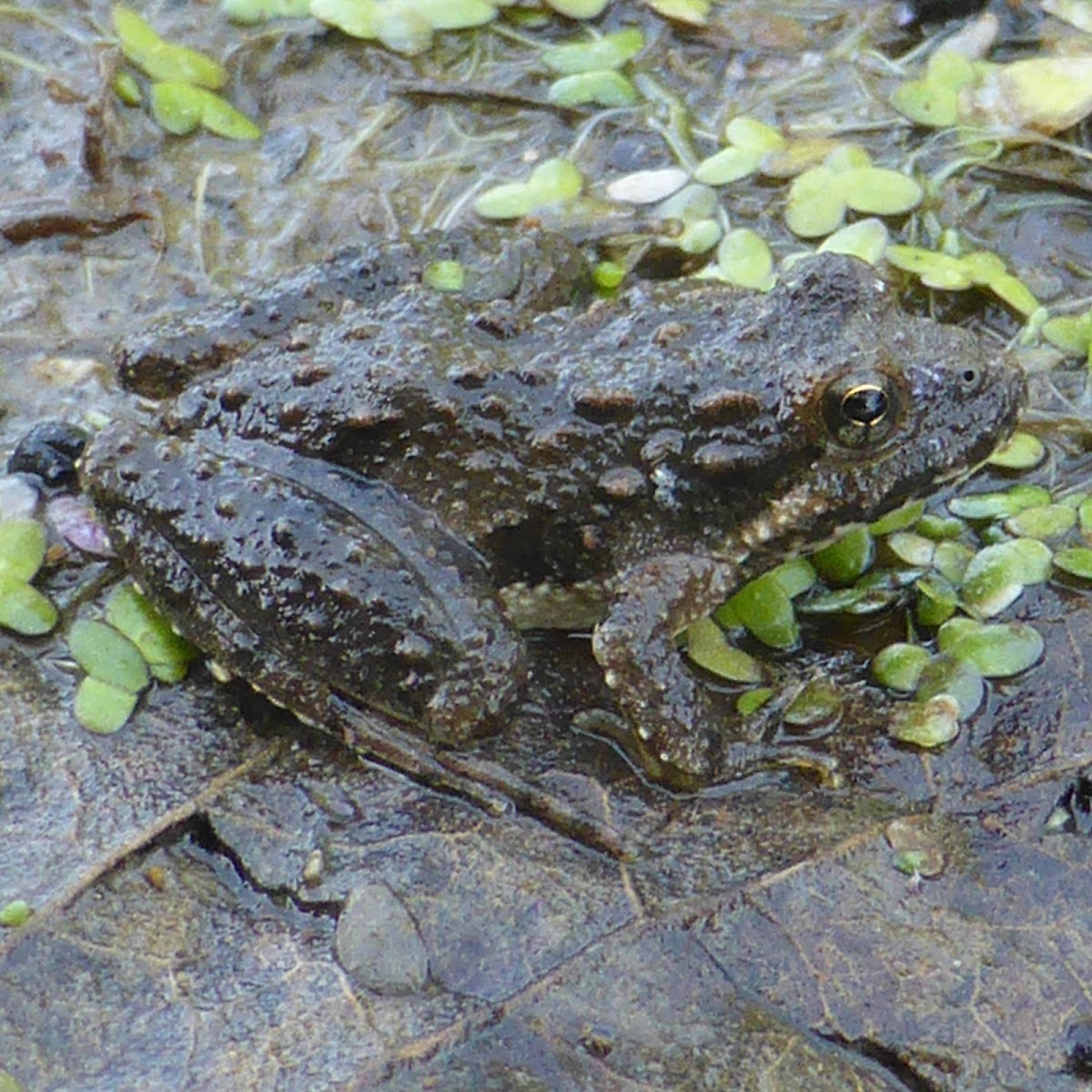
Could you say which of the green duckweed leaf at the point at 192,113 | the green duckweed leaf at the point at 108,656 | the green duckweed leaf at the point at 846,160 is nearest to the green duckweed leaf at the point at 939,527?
the green duckweed leaf at the point at 846,160

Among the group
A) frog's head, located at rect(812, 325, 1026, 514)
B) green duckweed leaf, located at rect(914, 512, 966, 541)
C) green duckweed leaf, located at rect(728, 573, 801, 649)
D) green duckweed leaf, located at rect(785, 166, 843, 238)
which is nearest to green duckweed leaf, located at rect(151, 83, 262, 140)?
green duckweed leaf, located at rect(785, 166, 843, 238)

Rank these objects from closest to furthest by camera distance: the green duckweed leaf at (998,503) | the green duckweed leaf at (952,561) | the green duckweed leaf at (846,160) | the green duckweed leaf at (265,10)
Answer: the green duckweed leaf at (952,561) → the green duckweed leaf at (998,503) → the green duckweed leaf at (846,160) → the green duckweed leaf at (265,10)

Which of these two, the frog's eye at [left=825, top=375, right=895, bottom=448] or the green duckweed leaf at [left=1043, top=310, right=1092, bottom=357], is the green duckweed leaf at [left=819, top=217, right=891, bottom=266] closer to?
the green duckweed leaf at [left=1043, top=310, right=1092, bottom=357]

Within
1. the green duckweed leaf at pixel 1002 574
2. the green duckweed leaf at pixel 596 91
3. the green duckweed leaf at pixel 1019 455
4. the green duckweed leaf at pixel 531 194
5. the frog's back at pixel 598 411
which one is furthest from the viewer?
the green duckweed leaf at pixel 596 91

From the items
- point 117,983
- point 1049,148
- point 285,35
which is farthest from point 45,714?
point 1049,148

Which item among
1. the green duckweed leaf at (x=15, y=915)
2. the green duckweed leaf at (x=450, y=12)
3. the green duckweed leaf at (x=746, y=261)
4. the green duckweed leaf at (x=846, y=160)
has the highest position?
the green duckweed leaf at (x=450, y=12)

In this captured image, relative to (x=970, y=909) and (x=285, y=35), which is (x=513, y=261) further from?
(x=970, y=909)

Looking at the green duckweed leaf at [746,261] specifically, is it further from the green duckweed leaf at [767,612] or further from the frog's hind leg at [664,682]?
the frog's hind leg at [664,682]
